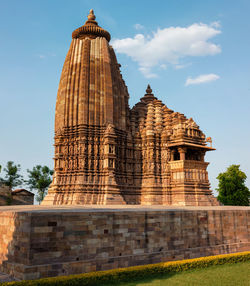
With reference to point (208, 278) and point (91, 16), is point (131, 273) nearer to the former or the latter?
point (208, 278)

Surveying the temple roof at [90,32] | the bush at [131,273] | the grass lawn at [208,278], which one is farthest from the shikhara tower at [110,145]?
the grass lawn at [208,278]

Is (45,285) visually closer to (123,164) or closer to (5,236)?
(5,236)

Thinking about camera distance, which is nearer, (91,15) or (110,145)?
(110,145)

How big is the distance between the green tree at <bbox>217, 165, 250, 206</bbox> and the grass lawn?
27.8 m

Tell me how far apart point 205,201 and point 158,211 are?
47.1ft

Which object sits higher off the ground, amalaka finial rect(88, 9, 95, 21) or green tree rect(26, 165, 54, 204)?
amalaka finial rect(88, 9, 95, 21)

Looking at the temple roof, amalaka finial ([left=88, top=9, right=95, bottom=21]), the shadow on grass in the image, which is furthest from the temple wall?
amalaka finial ([left=88, top=9, right=95, bottom=21])

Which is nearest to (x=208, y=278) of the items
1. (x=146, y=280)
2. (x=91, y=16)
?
(x=146, y=280)

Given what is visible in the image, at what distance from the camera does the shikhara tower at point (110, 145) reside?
79.6 ft

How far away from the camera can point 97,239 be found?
35.3 feet

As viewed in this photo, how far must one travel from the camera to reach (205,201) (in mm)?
25641

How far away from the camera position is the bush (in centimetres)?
901

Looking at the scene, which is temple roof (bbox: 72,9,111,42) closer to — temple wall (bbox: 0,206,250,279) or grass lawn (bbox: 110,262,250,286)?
temple wall (bbox: 0,206,250,279)

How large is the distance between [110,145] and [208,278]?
607 inches
